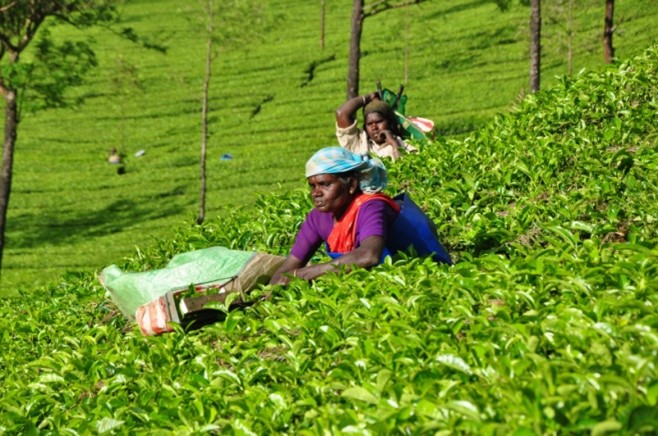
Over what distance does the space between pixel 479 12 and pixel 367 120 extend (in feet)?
139

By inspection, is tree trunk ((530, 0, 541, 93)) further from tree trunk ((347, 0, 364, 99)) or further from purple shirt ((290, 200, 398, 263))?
purple shirt ((290, 200, 398, 263))

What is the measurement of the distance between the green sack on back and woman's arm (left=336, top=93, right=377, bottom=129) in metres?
4.76

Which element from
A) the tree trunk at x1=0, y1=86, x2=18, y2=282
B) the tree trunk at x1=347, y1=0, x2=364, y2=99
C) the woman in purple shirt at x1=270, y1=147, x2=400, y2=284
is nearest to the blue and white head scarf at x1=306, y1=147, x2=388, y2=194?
the woman in purple shirt at x1=270, y1=147, x2=400, y2=284

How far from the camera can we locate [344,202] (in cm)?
654

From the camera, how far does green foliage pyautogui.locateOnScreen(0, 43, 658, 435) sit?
358 centimetres

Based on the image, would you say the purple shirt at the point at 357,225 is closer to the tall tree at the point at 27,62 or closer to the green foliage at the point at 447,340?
the green foliage at the point at 447,340

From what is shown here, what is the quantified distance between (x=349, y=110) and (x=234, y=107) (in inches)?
1321

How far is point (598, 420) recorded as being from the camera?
3.25 meters

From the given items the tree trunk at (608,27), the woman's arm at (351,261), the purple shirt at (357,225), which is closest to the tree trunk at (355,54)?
the tree trunk at (608,27)

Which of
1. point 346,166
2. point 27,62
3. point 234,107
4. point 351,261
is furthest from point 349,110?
point 234,107

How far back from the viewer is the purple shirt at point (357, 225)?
6.25 metres

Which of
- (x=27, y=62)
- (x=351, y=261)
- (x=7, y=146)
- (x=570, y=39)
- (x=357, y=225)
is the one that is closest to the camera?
(x=351, y=261)

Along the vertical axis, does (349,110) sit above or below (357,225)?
above

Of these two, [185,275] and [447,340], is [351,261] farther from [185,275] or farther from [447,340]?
[447,340]
